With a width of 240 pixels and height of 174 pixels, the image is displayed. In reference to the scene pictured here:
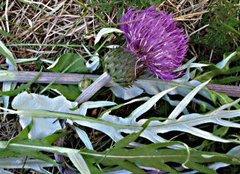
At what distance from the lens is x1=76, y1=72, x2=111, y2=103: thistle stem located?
4.93 ft

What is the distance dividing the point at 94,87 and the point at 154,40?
0.67ft

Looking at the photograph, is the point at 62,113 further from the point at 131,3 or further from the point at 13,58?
the point at 131,3

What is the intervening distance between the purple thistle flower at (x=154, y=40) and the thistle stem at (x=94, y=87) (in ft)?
0.33

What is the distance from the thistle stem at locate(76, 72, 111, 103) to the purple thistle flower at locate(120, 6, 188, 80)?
10 centimetres

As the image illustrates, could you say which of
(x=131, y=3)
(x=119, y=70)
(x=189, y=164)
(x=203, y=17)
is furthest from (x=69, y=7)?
(x=189, y=164)

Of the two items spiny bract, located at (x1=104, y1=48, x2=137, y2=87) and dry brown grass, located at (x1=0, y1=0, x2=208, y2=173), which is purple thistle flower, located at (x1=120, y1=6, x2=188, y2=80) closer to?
spiny bract, located at (x1=104, y1=48, x2=137, y2=87)

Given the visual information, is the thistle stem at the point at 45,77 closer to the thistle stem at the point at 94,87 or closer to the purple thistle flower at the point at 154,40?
the thistle stem at the point at 94,87

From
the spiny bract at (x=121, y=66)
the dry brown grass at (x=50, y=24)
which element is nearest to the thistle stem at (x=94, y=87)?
the spiny bract at (x=121, y=66)

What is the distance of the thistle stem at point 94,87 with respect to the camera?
150cm

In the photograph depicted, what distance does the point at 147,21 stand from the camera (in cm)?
149

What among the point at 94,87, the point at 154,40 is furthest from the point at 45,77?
the point at 154,40

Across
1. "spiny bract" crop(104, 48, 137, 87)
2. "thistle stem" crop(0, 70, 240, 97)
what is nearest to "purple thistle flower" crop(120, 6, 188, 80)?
"spiny bract" crop(104, 48, 137, 87)

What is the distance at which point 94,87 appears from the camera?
1511 mm

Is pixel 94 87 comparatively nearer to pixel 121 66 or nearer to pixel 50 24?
pixel 121 66
